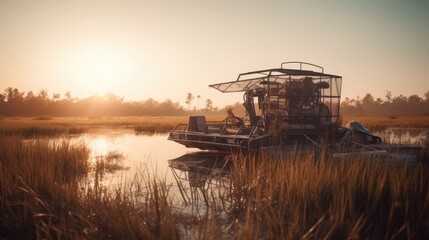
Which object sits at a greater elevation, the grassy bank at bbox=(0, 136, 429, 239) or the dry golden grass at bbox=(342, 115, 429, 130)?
the dry golden grass at bbox=(342, 115, 429, 130)

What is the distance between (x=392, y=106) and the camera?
145500 mm

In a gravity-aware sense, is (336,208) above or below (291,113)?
below

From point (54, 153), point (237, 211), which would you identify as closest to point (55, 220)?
point (237, 211)

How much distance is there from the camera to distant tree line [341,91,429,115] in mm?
135125

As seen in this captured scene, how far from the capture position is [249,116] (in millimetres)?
13375

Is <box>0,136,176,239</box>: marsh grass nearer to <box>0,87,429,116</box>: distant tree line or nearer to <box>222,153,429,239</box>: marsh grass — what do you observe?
<box>222,153,429,239</box>: marsh grass

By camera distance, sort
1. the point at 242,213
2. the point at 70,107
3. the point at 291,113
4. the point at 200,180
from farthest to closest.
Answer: the point at 70,107 → the point at 291,113 → the point at 200,180 → the point at 242,213

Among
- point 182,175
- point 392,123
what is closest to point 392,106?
point 392,123

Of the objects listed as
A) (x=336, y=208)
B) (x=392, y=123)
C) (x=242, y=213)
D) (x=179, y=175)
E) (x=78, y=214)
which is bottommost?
(x=179, y=175)

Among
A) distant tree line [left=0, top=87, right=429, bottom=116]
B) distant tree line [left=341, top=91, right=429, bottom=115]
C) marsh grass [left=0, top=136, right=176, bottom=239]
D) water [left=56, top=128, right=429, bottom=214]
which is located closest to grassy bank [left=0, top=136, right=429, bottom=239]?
marsh grass [left=0, top=136, right=176, bottom=239]

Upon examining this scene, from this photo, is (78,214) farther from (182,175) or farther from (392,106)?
(392,106)

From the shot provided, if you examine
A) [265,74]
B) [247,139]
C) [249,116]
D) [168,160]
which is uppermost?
[265,74]

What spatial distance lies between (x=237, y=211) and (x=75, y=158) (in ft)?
23.8

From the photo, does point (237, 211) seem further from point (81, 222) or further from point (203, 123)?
point (203, 123)
